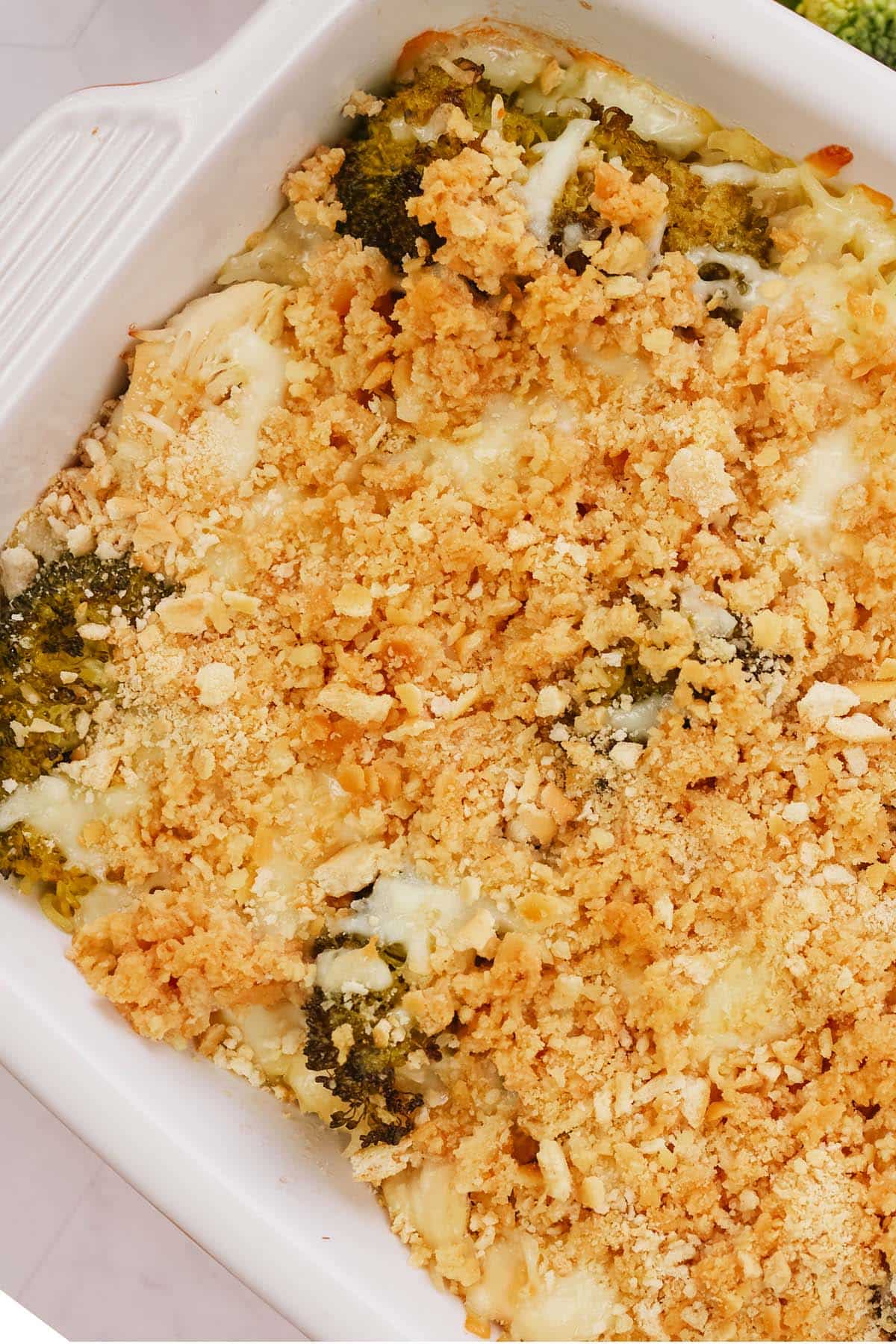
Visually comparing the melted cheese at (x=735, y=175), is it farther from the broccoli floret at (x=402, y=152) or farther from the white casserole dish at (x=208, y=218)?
the broccoli floret at (x=402, y=152)

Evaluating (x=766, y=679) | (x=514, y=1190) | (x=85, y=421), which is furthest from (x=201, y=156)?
(x=514, y=1190)

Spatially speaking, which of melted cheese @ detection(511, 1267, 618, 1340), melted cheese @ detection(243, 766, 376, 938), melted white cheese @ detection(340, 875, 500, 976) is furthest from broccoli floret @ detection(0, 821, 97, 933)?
melted cheese @ detection(511, 1267, 618, 1340)

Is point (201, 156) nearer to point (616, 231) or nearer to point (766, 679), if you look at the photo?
point (616, 231)

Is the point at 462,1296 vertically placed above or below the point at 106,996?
below

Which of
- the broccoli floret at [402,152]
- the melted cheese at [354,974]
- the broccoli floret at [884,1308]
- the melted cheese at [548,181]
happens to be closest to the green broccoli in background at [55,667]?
the melted cheese at [354,974]

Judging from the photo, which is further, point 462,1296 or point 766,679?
point 462,1296

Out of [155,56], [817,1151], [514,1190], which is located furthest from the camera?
[155,56]

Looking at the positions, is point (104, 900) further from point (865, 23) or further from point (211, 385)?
point (865, 23)

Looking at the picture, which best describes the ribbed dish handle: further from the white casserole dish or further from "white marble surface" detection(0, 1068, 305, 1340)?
"white marble surface" detection(0, 1068, 305, 1340)
